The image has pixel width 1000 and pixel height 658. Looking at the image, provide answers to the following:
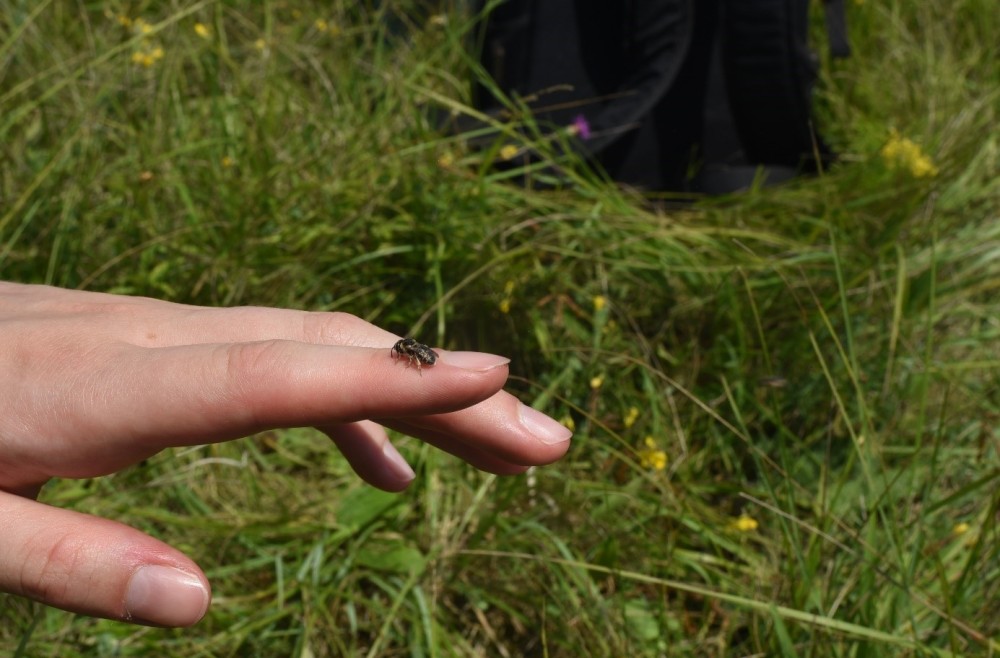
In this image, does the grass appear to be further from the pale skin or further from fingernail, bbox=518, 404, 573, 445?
the pale skin

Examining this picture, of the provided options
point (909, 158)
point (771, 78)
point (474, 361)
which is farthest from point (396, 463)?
point (771, 78)

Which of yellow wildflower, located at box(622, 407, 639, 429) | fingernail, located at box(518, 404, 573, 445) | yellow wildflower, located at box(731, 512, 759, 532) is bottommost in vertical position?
yellow wildflower, located at box(731, 512, 759, 532)

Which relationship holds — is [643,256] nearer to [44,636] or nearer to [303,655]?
[303,655]

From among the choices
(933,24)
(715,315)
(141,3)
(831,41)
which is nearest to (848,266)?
(715,315)

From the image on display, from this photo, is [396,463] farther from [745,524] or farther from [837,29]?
[837,29]

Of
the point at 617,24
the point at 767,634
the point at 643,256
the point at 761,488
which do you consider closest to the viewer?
the point at 767,634

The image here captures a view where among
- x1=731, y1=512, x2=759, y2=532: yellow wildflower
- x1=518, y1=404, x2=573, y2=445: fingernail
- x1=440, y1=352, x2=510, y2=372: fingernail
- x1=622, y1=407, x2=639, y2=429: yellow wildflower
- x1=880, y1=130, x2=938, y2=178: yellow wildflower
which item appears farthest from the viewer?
x1=880, y1=130, x2=938, y2=178: yellow wildflower

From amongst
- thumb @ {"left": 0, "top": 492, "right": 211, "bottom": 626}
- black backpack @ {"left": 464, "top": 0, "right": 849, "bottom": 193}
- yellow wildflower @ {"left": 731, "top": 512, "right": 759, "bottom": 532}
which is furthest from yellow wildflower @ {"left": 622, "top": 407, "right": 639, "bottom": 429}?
thumb @ {"left": 0, "top": 492, "right": 211, "bottom": 626}
